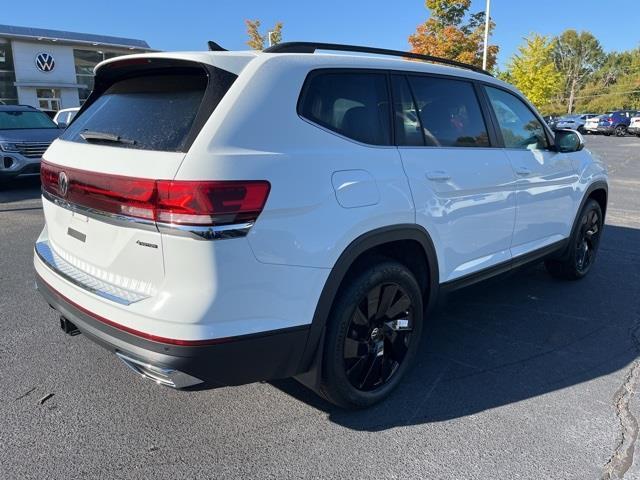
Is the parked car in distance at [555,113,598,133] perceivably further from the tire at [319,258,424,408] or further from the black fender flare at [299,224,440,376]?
the black fender flare at [299,224,440,376]

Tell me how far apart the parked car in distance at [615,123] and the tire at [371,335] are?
1510 inches

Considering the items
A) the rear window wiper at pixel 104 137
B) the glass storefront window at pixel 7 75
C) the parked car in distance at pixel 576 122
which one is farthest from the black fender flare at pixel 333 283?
the parked car in distance at pixel 576 122

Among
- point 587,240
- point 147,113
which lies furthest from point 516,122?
point 147,113

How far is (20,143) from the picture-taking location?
399 inches

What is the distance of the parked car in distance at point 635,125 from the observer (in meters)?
33.4

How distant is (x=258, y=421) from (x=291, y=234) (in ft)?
3.74

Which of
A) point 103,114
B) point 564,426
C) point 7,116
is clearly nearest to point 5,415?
point 103,114

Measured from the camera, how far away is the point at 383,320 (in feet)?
9.43

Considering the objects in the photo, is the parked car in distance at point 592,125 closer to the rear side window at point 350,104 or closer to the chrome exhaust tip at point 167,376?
the rear side window at point 350,104

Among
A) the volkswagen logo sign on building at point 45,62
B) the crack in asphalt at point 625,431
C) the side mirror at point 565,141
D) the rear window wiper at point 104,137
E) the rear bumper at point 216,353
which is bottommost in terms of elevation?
the crack in asphalt at point 625,431

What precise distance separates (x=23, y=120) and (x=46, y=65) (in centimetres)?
2371

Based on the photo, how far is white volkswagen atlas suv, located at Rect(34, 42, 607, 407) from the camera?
2.10m

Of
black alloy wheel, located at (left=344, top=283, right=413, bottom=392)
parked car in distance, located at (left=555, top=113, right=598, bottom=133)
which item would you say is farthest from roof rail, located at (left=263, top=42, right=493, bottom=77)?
parked car in distance, located at (left=555, top=113, right=598, bottom=133)

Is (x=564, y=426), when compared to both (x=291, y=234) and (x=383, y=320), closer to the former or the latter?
(x=383, y=320)
